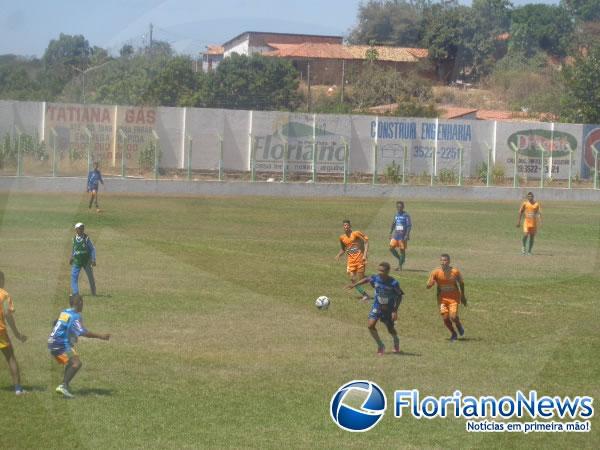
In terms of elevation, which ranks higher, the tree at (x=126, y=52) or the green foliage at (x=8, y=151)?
the tree at (x=126, y=52)

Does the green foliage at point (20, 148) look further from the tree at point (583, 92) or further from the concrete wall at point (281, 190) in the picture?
the tree at point (583, 92)

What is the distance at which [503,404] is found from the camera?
569 inches

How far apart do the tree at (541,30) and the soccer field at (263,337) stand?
72573 millimetres

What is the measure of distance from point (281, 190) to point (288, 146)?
4.14 meters

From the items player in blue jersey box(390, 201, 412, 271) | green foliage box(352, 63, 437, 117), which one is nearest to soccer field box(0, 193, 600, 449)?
player in blue jersey box(390, 201, 412, 271)

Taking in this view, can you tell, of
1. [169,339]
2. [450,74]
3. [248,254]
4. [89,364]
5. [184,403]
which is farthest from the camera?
[450,74]

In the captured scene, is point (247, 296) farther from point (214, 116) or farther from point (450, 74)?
point (450, 74)

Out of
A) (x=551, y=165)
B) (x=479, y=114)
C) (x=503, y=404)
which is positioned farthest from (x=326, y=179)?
(x=503, y=404)

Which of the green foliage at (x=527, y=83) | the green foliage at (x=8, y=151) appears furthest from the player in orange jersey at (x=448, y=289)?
the green foliage at (x=527, y=83)

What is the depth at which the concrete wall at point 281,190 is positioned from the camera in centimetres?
4927

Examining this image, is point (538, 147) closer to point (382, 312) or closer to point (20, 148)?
point (20, 148)

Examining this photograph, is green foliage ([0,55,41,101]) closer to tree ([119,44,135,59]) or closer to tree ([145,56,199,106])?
tree ([145,56,199,106])

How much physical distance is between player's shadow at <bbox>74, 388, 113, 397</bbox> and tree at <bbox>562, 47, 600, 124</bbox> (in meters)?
62.0

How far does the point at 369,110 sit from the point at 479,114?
10.6m
